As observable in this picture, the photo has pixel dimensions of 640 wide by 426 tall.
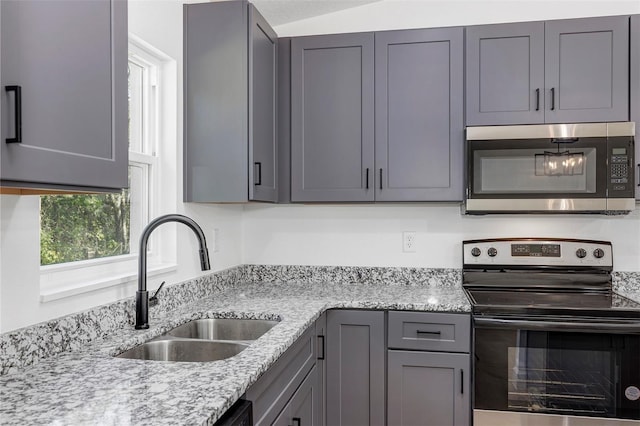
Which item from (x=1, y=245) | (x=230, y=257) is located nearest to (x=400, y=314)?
(x=230, y=257)

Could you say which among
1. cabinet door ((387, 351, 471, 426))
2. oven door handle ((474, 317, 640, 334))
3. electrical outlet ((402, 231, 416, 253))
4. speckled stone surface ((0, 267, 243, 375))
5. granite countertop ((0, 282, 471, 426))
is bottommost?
cabinet door ((387, 351, 471, 426))

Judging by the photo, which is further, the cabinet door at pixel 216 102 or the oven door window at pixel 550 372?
the cabinet door at pixel 216 102

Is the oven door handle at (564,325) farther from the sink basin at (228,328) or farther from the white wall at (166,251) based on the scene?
the white wall at (166,251)

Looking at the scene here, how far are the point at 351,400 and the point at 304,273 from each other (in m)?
0.84

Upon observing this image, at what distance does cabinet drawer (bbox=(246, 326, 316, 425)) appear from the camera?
127 centimetres

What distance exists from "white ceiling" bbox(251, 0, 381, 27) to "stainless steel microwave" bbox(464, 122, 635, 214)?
106cm

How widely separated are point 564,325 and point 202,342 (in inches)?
58.0

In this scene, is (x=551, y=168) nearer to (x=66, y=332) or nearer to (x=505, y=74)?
(x=505, y=74)

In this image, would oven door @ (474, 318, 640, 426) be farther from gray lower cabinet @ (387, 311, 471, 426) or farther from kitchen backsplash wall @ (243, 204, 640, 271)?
kitchen backsplash wall @ (243, 204, 640, 271)

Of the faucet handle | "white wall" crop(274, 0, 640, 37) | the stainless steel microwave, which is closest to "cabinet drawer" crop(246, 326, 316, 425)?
the faucet handle

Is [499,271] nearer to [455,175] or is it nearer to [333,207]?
[455,175]

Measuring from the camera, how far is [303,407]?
1.78 m

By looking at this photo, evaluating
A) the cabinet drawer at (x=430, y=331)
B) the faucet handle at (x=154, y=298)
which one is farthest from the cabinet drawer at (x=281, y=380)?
the faucet handle at (x=154, y=298)

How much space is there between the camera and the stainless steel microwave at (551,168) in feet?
6.94
